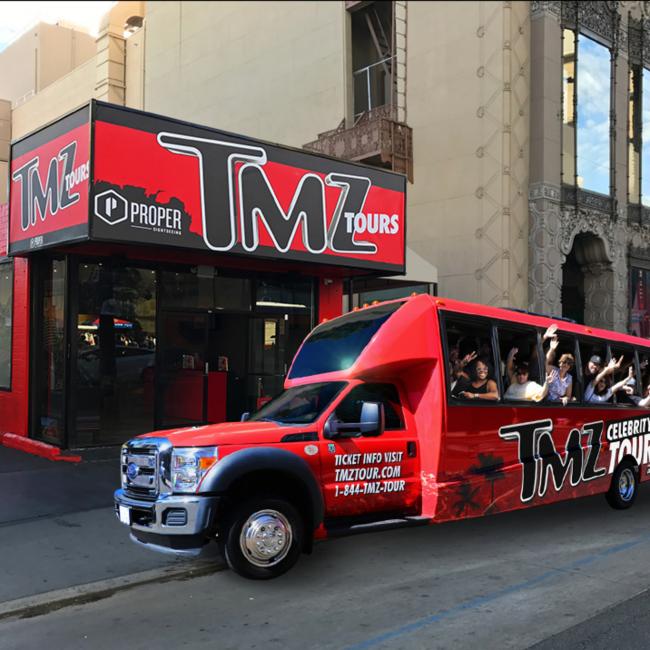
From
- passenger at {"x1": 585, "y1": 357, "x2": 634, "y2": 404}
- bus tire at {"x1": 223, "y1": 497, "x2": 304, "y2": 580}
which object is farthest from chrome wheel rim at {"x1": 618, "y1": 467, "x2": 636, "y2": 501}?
bus tire at {"x1": 223, "y1": 497, "x2": 304, "y2": 580}

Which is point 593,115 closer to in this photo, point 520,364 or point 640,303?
point 640,303

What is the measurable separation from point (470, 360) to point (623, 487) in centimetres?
330

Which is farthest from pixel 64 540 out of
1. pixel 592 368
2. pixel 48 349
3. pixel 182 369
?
pixel 592 368

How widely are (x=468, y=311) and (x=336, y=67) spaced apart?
53.5 feet

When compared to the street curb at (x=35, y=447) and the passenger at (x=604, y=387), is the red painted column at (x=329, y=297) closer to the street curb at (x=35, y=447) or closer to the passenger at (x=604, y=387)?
the street curb at (x=35, y=447)

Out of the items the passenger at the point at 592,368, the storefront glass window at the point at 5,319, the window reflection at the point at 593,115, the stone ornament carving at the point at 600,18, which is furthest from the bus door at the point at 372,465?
the stone ornament carving at the point at 600,18

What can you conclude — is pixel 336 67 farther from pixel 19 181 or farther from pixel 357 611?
pixel 357 611

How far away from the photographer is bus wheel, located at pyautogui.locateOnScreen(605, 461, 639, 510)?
8.75 meters

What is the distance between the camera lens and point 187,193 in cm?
1022

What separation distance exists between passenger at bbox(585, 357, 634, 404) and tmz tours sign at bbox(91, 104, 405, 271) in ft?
16.4

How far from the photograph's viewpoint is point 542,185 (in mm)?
17969

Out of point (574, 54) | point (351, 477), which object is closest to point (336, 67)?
point (574, 54)

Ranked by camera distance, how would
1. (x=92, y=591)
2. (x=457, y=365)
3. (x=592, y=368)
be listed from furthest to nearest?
(x=592, y=368), (x=457, y=365), (x=92, y=591)

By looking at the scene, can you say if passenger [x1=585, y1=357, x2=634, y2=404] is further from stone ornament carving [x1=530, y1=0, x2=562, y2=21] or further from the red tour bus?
stone ornament carving [x1=530, y1=0, x2=562, y2=21]
